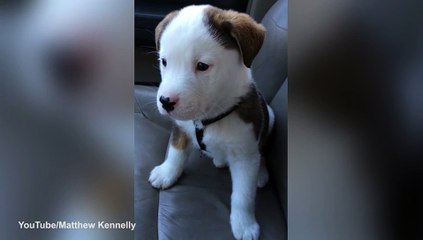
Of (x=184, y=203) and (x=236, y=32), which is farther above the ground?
(x=236, y=32)

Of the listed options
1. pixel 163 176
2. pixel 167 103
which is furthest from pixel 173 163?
pixel 167 103

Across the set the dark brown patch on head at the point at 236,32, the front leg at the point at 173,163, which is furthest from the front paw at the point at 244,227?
the dark brown patch on head at the point at 236,32

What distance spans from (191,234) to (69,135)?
0.20 m

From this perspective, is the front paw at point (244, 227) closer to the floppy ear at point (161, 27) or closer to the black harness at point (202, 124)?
the black harness at point (202, 124)

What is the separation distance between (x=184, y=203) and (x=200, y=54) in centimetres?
21

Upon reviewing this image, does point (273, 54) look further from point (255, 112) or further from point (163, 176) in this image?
point (163, 176)

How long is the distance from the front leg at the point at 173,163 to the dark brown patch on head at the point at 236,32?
182mm

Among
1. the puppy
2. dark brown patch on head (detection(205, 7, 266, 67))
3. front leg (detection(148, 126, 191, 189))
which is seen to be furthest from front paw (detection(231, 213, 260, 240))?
dark brown patch on head (detection(205, 7, 266, 67))

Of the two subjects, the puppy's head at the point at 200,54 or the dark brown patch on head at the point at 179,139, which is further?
the dark brown patch on head at the point at 179,139

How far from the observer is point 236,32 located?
2.01 ft

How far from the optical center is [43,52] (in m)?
0.57

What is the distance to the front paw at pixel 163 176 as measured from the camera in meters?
0.66

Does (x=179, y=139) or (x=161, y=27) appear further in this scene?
(x=179, y=139)

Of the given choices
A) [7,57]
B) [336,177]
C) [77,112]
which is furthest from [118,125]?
[336,177]
